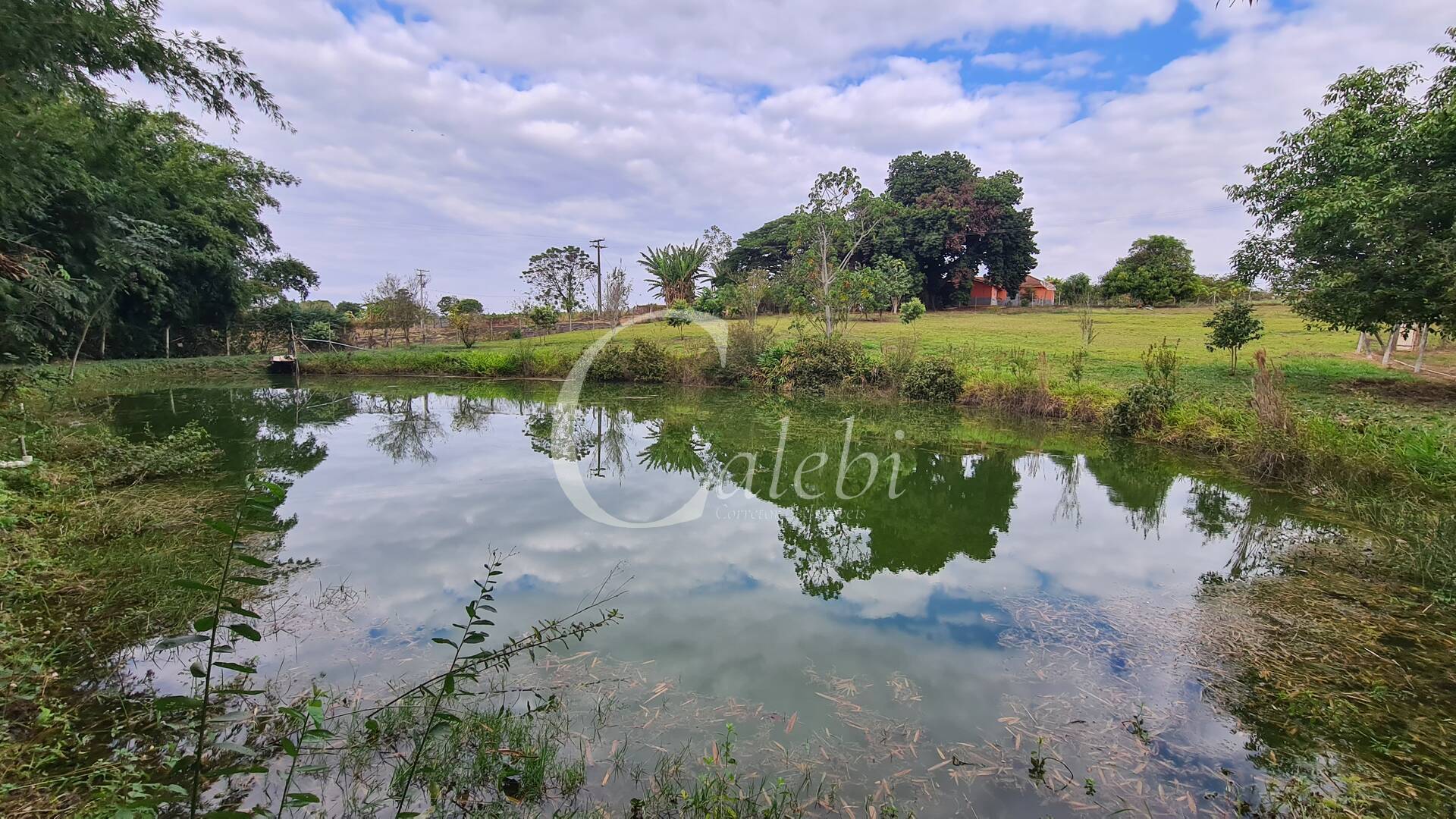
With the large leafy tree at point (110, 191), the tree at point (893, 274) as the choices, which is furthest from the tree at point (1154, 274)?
the large leafy tree at point (110, 191)

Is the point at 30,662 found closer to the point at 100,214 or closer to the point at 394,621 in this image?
the point at 394,621

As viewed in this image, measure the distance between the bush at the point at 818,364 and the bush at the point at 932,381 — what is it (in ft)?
5.00

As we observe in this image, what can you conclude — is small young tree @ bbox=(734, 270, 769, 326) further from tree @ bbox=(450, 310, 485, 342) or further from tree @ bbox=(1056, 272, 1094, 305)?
tree @ bbox=(1056, 272, 1094, 305)

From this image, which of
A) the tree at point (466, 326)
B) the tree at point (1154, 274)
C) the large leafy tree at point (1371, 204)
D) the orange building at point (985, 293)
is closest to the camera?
the large leafy tree at point (1371, 204)

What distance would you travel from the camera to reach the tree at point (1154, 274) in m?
34.8

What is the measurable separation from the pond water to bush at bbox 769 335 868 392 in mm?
6155

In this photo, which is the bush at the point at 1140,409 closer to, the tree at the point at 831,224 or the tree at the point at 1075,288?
the tree at the point at 831,224

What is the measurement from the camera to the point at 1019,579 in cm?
498

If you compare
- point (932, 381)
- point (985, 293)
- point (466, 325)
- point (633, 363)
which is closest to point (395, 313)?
point (466, 325)

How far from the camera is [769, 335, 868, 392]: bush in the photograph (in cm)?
1641

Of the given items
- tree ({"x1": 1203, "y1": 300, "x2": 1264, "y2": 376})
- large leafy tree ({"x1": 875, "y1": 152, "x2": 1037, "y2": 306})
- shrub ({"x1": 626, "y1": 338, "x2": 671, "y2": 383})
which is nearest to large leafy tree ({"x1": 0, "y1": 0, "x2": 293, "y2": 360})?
shrub ({"x1": 626, "y1": 338, "x2": 671, "y2": 383})

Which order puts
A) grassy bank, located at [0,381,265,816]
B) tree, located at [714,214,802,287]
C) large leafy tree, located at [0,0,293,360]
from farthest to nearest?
tree, located at [714,214,802,287]
large leafy tree, located at [0,0,293,360]
grassy bank, located at [0,381,265,816]

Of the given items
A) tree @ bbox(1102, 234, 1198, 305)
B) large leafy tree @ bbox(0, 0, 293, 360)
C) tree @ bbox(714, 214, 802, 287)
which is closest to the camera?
large leafy tree @ bbox(0, 0, 293, 360)

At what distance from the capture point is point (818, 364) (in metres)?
16.6
